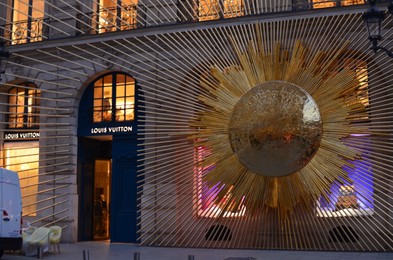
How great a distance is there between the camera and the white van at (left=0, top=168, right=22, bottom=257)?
10.6 metres

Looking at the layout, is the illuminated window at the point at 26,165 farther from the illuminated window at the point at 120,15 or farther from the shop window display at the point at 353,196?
the shop window display at the point at 353,196

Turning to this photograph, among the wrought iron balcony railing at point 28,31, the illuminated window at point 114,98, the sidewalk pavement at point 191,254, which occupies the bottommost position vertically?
the sidewalk pavement at point 191,254

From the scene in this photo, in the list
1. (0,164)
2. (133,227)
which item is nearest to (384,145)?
(133,227)

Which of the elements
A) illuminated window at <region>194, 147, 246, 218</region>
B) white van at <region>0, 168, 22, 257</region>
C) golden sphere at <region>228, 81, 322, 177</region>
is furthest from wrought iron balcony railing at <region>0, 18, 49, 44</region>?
golden sphere at <region>228, 81, 322, 177</region>

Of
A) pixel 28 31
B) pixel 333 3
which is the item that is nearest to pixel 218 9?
pixel 333 3

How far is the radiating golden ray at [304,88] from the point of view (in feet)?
35.1

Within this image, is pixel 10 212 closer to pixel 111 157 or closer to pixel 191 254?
pixel 191 254

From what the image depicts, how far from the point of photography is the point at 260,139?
10703mm

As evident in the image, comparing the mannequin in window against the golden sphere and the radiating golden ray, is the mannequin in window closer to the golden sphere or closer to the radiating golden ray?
the radiating golden ray

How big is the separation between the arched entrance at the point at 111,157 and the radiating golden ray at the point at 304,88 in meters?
3.89

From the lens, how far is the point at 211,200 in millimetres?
11594

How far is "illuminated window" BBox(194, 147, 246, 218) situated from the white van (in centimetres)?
369

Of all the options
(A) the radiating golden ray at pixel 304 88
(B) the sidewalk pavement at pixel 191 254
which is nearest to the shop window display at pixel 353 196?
(A) the radiating golden ray at pixel 304 88

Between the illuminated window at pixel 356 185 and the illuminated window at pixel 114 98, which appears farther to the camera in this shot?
the illuminated window at pixel 114 98
